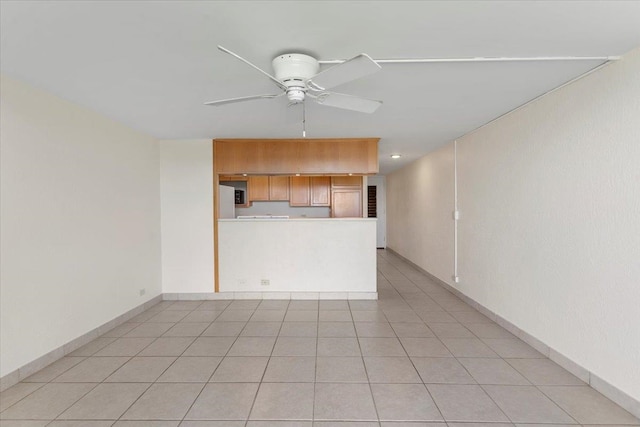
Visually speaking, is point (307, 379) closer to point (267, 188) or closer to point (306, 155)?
point (306, 155)

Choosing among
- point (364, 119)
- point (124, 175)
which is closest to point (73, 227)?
point (124, 175)

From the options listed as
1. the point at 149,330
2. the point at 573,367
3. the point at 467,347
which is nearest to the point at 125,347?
the point at 149,330

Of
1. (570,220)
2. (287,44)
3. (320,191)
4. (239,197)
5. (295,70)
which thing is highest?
(287,44)

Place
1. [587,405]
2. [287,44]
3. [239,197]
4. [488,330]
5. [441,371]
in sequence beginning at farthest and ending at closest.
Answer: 1. [239,197]
2. [488,330]
3. [441,371]
4. [587,405]
5. [287,44]

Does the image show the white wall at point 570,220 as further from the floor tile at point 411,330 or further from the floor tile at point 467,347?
the floor tile at point 411,330

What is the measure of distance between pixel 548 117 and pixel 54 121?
4.32 m

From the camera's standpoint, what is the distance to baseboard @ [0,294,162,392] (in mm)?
2295

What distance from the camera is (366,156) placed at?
433 centimetres

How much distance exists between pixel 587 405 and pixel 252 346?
2.59 metres

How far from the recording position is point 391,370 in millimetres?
2482

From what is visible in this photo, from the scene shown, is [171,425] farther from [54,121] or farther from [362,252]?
[362,252]

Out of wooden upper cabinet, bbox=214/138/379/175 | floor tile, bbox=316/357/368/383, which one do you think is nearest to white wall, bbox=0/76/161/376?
wooden upper cabinet, bbox=214/138/379/175

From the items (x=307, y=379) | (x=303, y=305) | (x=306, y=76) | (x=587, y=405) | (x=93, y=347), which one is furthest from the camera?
(x=303, y=305)

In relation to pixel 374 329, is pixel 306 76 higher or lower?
higher
